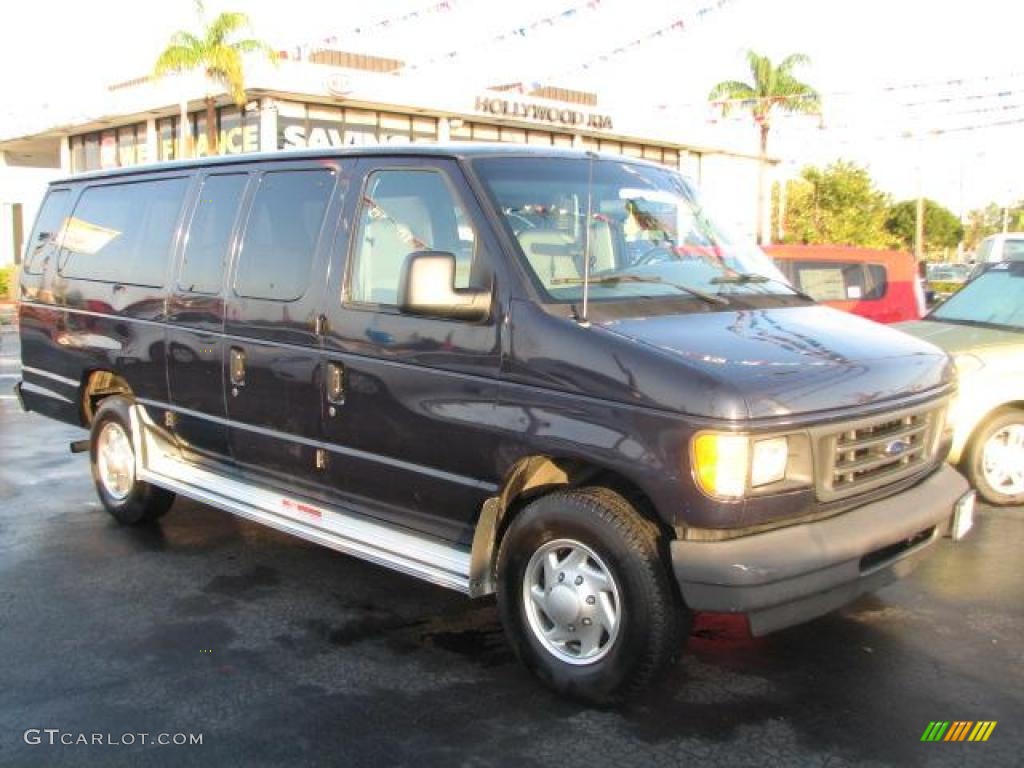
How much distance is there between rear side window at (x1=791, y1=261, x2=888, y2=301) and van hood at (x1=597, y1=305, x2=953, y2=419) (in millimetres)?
5935

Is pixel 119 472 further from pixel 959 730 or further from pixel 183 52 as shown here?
pixel 183 52

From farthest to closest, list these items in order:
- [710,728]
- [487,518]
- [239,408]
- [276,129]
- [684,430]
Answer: [276,129], [239,408], [487,518], [710,728], [684,430]

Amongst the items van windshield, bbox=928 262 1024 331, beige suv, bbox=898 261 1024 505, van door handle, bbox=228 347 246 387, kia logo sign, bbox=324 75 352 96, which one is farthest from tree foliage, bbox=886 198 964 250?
van door handle, bbox=228 347 246 387

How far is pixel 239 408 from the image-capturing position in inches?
205

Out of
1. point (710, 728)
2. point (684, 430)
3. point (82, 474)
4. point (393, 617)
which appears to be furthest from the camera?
point (82, 474)

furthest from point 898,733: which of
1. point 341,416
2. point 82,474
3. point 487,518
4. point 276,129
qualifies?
point 276,129

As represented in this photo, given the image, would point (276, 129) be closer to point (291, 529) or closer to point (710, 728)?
point (291, 529)

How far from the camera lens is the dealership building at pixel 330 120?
26297mm

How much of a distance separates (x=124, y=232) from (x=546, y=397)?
140 inches

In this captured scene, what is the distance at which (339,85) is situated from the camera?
26047 mm

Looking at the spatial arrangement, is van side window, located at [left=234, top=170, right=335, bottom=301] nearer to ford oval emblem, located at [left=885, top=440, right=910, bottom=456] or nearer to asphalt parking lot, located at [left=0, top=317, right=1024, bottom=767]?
asphalt parking lot, located at [left=0, top=317, right=1024, bottom=767]

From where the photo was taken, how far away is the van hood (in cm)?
346

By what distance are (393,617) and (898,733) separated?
7.51 feet

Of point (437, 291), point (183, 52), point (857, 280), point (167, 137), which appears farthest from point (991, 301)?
point (167, 137)
